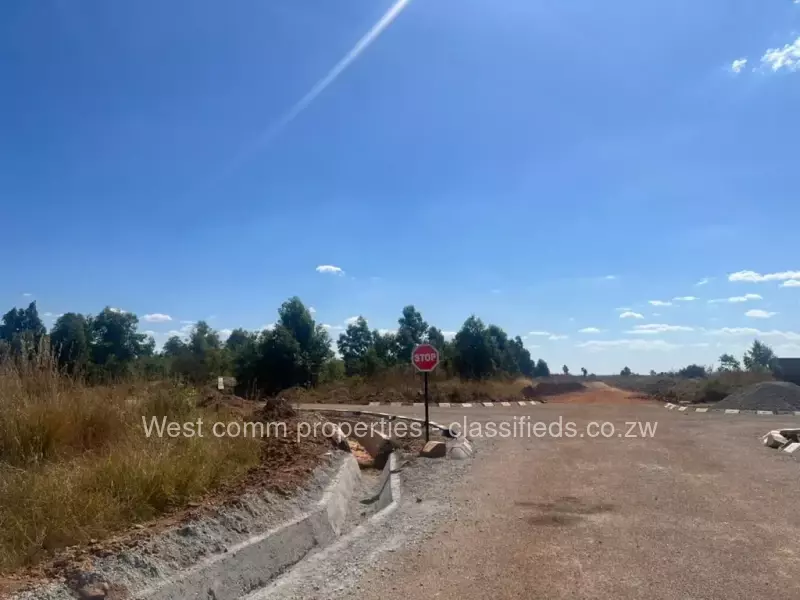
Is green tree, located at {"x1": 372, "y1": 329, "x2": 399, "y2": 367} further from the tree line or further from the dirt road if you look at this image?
the dirt road

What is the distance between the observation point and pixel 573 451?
11242mm

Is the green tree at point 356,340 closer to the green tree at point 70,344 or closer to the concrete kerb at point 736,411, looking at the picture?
the concrete kerb at point 736,411

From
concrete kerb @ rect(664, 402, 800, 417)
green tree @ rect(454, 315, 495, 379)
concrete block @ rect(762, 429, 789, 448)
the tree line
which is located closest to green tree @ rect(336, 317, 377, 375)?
the tree line

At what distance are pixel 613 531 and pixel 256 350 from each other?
3482 cm

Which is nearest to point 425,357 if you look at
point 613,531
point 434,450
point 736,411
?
point 434,450

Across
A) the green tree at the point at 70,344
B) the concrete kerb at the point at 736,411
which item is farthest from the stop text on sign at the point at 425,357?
the concrete kerb at the point at 736,411

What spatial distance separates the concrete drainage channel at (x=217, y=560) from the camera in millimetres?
4188

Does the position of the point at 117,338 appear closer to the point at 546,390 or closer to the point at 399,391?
the point at 399,391

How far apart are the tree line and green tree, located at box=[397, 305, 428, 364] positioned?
104mm

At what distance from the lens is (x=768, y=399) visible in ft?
71.3

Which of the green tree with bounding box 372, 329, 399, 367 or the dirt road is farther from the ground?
the green tree with bounding box 372, 329, 399, 367

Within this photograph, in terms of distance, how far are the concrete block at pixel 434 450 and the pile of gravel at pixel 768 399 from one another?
1606 cm

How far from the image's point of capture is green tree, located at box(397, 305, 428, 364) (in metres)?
58.4

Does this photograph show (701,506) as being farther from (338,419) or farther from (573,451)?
(338,419)
